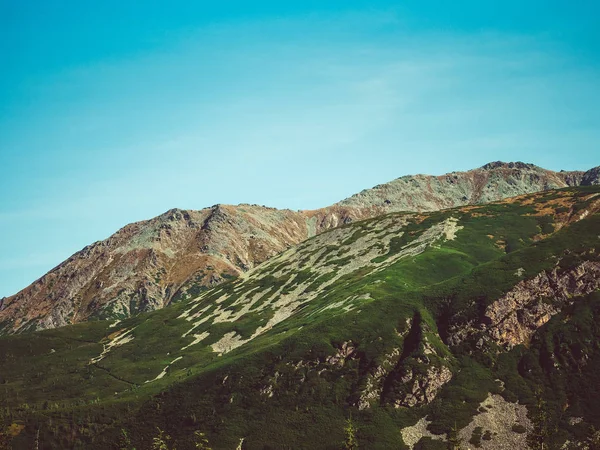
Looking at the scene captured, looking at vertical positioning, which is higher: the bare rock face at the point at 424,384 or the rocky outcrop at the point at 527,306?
the rocky outcrop at the point at 527,306

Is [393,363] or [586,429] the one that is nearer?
[586,429]

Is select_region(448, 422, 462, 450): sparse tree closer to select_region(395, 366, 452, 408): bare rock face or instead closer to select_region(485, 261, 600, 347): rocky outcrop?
select_region(395, 366, 452, 408): bare rock face

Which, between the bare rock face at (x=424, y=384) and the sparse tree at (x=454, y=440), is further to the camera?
the bare rock face at (x=424, y=384)

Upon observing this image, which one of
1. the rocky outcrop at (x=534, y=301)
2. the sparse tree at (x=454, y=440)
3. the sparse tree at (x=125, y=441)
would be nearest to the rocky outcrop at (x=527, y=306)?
the rocky outcrop at (x=534, y=301)

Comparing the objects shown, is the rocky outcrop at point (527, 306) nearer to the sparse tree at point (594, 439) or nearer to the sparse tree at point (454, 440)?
the sparse tree at point (454, 440)

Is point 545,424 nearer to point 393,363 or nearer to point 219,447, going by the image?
point 393,363

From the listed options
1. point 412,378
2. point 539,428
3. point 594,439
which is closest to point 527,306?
point 412,378

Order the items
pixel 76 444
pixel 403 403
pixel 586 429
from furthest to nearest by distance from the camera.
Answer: pixel 76 444
pixel 403 403
pixel 586 429

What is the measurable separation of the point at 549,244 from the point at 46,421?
163m

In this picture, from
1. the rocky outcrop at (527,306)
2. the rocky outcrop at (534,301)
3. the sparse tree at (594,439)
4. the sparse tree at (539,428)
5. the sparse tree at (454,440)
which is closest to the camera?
the sparse tree at (594,439)

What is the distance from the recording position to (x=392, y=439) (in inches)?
4493

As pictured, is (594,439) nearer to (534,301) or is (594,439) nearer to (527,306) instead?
(527,306)

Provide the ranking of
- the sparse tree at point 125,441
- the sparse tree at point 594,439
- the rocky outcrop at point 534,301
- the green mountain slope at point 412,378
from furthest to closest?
the rocky outcrop at point 534,301 → the sparse tree at point 125,441 → the green mountain slope at point 412,378 → the sparse tree at point 594,439

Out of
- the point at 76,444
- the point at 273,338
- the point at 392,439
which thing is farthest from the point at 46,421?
the point at 392,439
